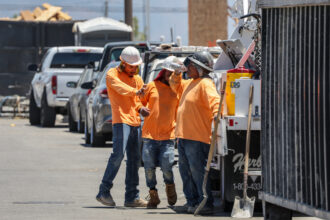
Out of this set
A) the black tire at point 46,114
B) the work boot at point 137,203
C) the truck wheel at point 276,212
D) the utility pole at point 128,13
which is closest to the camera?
the truck wheel at point 276,212

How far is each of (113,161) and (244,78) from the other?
1890mm

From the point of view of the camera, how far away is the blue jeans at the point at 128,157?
11742 millimetres

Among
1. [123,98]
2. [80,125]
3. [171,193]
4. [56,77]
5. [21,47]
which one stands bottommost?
[171,193]

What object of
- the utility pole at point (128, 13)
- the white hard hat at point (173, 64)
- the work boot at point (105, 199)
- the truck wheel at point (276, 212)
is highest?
the utility pole at point (128, 13)

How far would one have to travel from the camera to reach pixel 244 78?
11.0 metres

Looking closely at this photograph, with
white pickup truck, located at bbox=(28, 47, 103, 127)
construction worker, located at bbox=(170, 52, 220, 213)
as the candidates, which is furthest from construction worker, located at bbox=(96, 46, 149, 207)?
white pickup truck, located at bbox=(28, 47, 103, 127)

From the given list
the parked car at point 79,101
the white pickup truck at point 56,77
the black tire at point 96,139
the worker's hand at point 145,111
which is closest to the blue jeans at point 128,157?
the worker's hand at point 145,111

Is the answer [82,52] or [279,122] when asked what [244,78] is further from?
[82,52]

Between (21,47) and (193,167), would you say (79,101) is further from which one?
(193,167)

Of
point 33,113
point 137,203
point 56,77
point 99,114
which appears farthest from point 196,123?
point 33,113

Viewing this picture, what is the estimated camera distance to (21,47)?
3472cm

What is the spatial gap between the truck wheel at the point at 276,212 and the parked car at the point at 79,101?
14.9 meters

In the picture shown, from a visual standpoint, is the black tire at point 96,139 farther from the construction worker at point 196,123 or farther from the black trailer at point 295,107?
the black trailer at point 295,107

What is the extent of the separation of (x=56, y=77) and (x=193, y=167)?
52.1 feet
